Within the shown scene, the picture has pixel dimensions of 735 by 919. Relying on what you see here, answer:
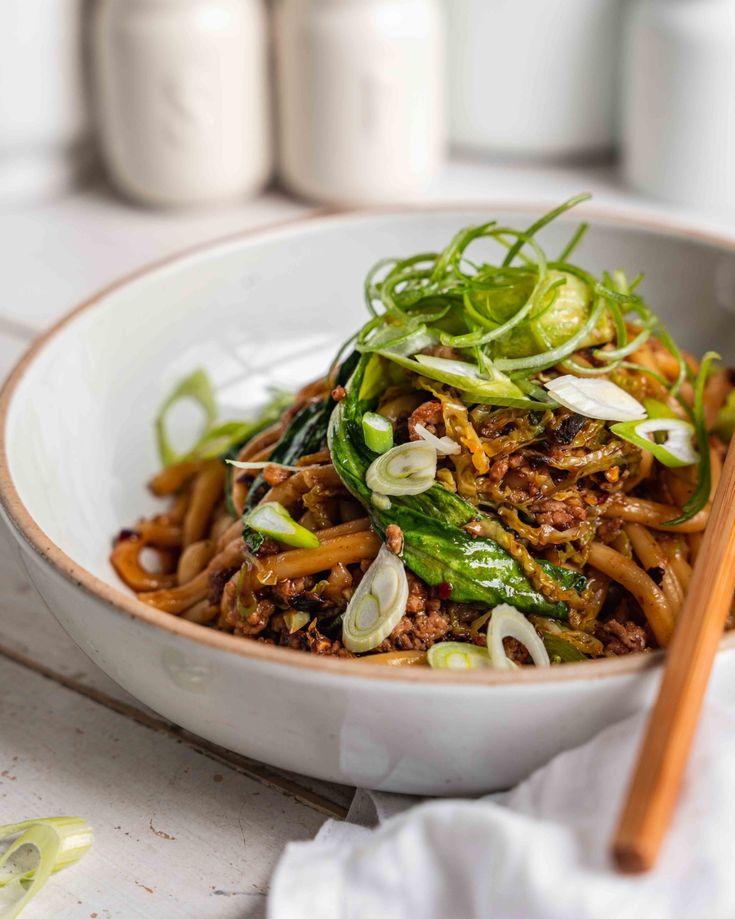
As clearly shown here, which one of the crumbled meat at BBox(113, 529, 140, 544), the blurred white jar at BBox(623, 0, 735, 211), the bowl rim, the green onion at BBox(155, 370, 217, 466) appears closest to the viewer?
the bowl rim

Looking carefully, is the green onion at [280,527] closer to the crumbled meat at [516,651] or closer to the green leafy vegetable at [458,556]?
the green leafy vegetable at [458,556]

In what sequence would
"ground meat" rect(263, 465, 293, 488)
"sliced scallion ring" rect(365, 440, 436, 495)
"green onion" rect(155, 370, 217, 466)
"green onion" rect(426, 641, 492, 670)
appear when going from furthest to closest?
"green onion" rect(155, 370, 217, 466), "ground meat" rect(263, 465, 293, 488), "sliced scallion ring" rect(365, 440, 436, 495), "green onion" rect(426, 641, 492, 670)

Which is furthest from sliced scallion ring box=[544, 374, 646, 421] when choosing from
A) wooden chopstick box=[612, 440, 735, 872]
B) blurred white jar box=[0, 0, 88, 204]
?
blurred white jar box=[0, 0, 88, 204]

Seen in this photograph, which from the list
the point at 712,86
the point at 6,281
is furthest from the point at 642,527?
the point at 6,281

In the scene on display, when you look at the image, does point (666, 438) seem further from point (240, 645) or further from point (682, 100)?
point (682, 100)

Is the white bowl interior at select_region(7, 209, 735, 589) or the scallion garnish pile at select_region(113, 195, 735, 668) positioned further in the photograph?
the white bowl interior at select_region(7, 209, 735, 589)

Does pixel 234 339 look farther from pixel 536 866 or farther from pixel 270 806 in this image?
pixel 536 866

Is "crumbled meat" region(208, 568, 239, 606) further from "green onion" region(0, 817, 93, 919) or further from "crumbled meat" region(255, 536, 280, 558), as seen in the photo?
"green onion" region(0, 817, 93, 919)
